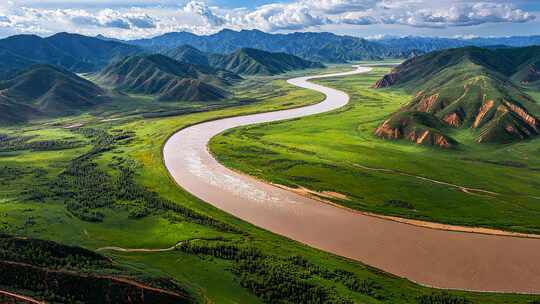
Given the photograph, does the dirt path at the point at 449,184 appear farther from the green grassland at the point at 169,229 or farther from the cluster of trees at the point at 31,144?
the cluster of trees at the point at 31,144

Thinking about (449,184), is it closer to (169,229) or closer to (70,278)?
(169,229)

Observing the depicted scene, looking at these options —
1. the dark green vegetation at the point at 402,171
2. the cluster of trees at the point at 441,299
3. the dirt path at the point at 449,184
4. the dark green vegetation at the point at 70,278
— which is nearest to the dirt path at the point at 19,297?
the dark green vegetation at the point at 70,278

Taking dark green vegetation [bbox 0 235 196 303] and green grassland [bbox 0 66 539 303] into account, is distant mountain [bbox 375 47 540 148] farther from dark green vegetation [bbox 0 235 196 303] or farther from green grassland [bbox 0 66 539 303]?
dark green vegetation [bbox 0 235 196 303]

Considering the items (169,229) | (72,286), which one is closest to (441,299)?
(72,286)

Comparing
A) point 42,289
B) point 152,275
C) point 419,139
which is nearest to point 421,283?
point 152,275

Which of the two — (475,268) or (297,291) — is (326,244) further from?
(475,268)

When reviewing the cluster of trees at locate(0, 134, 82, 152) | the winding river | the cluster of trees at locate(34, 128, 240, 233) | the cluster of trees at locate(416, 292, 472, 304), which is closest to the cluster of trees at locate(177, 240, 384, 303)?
the cluster of trees at locate(416, 292, 472, 304)

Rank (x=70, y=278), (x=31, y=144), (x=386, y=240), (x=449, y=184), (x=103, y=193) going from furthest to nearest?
(x=31, y=144)
(x=449, y=184)
(x=103, y=193)
(x=386, y=240)
(x=70, y=278)
